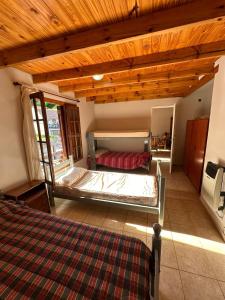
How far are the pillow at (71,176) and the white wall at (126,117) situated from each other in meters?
2.17

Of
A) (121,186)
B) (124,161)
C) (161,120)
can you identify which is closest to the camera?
(121,186)

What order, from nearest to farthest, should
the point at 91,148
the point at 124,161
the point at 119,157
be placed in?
the point at 124,161 → the point at 119,157 → the point at 91,148

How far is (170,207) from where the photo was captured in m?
2.48

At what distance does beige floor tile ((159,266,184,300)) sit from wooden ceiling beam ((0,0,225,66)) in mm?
2276

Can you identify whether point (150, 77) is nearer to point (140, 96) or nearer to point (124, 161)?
point (140, 96)

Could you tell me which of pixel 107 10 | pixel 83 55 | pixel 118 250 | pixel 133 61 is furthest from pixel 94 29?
pixel 118 250

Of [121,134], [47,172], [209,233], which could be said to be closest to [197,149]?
[209,233]

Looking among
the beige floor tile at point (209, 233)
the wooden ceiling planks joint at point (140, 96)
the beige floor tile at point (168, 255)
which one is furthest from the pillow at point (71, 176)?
the wooden ceiling planks joint at point (140, 96)

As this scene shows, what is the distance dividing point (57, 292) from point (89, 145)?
3.53 m

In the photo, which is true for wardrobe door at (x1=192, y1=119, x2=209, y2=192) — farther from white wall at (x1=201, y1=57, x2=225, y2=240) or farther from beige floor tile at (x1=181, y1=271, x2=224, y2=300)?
beige floor tile at (x1=181, y1=271, x2=224, y2=300)

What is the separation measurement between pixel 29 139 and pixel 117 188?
1654 millimetres

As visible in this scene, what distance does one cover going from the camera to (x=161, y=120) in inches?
210

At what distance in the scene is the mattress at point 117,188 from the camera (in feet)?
6.82

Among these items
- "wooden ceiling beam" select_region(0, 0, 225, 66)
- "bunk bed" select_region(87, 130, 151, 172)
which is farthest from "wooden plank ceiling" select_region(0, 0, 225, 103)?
"bunk bed" select_region(87, 130, 151, 172)
